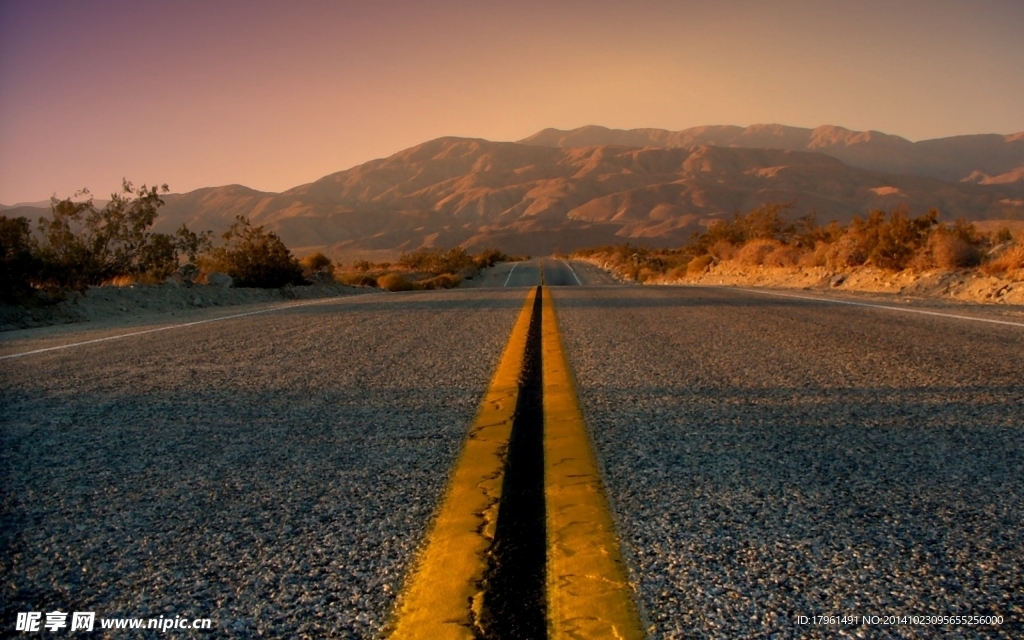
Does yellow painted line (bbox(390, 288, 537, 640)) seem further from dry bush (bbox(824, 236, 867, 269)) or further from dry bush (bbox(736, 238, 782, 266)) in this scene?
dry bush (bbox(736, 238, 782, 266))

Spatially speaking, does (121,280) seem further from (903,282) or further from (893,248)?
(893,248)

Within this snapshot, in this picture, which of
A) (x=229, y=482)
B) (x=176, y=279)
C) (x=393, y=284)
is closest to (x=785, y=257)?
(x=393, y=284)

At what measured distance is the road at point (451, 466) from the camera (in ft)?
5.18

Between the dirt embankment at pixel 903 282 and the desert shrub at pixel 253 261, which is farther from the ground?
the desert shrub at pixel 253 261

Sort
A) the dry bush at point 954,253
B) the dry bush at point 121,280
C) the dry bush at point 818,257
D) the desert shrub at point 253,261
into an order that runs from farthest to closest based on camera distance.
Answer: the desert shrub at point 253,261, the dry bush at point 818,257, the dry bush at point 121,280, the dry bush at point 954,253

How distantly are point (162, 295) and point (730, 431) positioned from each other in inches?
571

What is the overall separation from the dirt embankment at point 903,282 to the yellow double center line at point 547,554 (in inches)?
443

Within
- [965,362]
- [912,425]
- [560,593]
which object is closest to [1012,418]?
[912,425]

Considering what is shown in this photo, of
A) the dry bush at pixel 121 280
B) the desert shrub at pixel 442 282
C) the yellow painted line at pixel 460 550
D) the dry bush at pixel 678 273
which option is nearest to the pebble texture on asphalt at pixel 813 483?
the yellow painted line at pixel 460 550

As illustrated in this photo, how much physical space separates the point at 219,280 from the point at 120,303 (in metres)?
5.30

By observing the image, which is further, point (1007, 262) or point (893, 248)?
point (893, 248)

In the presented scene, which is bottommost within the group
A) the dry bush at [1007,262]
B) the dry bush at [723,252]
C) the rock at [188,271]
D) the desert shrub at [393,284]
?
the desert shrub at [393,284]

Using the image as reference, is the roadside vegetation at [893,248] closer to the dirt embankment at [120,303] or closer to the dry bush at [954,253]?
the dry bush at [954,253]

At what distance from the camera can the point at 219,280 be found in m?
19.2
